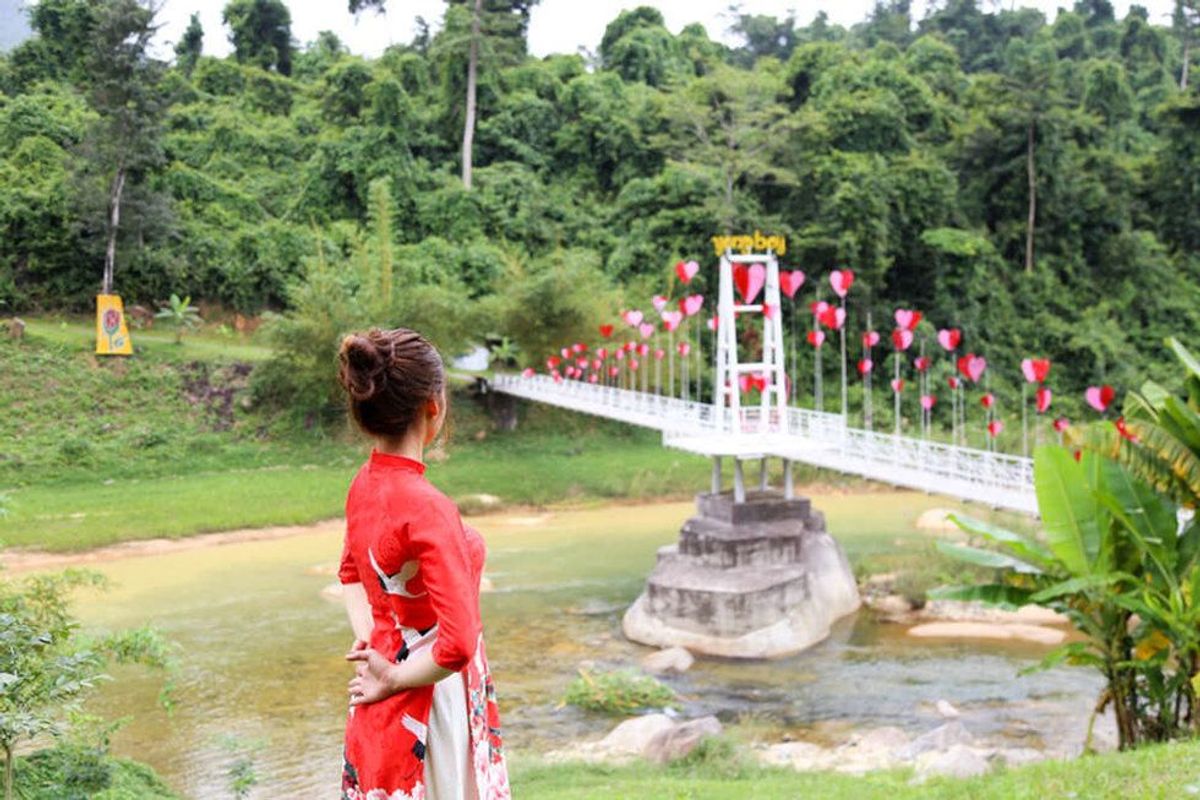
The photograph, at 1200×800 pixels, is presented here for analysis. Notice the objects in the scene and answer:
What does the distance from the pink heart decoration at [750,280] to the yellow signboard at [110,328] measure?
41.0 feet

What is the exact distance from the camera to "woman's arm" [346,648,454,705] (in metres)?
2.10

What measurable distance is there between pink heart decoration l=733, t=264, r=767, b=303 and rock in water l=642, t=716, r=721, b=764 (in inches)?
255

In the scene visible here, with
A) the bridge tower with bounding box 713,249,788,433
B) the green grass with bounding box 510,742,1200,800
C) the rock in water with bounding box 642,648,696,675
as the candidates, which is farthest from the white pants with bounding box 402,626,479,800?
the bridge tower with bounding box 713,249,788,433

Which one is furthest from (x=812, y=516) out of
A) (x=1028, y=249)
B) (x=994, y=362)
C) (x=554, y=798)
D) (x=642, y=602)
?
(x=1028, y=249)

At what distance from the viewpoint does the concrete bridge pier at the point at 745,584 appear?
12391 mm

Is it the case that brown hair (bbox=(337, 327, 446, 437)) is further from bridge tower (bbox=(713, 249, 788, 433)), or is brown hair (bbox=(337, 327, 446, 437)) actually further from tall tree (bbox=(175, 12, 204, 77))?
tall tree (bbox=(175, 12, 204, 77))

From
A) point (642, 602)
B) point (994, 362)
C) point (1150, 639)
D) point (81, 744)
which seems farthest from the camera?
point (994, 362)

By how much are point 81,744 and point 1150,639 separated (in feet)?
17.8

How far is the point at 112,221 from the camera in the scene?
23.1m

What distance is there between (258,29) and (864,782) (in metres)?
A: 35.2

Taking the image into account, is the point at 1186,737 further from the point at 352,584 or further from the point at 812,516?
the point at 812,516

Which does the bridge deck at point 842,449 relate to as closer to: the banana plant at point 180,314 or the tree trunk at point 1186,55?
the banana plant at point 180,314

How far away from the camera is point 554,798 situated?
6246 millimetres

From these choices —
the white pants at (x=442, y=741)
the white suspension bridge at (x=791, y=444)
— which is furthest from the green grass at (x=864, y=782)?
the white suspension bridge at (x=791, y=444)
